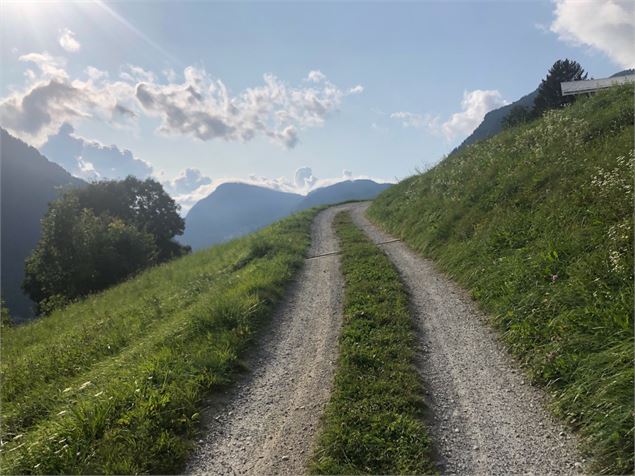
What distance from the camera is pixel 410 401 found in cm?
600

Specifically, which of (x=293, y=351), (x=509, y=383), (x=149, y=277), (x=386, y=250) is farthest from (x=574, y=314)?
(x=149, y=277)

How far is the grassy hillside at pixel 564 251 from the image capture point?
526 centimetres

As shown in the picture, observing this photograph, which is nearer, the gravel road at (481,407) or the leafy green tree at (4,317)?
the gravel road at (481,407)

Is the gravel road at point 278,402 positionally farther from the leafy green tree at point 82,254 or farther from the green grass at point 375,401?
the leafy green tree at point 82,254

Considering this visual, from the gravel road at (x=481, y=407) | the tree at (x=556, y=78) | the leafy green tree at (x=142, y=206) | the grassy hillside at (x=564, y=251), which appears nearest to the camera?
the gravel road at (x=481, y=407)

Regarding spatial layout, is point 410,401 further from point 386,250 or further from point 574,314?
point 386,250

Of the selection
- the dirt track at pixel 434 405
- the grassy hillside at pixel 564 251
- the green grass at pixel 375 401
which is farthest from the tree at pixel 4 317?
the grassy hillside at pixel 564 251

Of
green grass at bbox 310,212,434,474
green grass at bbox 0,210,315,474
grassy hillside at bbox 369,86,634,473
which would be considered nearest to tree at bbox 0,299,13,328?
green grass at bbox 0,210,315,474

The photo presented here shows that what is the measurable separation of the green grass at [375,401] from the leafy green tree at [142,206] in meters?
54.4

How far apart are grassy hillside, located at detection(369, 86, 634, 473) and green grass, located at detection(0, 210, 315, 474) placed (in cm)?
578

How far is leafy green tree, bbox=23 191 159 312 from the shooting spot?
3206 cm

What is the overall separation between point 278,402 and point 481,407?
339cm

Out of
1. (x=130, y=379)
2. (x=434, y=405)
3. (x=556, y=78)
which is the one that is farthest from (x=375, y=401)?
(x=556, y=78)

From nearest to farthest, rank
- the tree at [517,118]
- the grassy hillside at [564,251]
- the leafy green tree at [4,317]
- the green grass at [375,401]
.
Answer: the green grass at [375,401]
the grassy hillside at [564,251]
the leafy green tree at [4,317]
the tree at [517,118]
